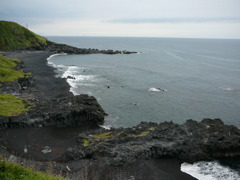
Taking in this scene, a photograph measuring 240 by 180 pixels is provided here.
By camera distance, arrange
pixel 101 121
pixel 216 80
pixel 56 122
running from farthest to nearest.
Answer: pixel 216 80 → pixel 101 121 → pixel 56 122

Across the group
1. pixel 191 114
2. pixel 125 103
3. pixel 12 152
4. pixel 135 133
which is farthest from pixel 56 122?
pixel 191 114

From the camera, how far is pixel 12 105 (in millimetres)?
54375

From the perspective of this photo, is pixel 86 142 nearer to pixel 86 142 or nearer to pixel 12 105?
pixel 86 142

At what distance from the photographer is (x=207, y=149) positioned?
4125cm

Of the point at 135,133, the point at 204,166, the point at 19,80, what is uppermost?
the point at 19,80

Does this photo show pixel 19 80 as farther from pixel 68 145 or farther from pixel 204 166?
pixel 204 166

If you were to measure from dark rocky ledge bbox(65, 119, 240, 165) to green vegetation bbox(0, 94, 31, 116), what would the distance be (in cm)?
1631

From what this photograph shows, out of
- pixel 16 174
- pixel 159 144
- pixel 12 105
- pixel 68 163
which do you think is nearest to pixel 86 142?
pixel 68 163

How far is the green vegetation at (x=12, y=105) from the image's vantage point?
50.5 meters

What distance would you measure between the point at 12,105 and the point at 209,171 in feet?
139

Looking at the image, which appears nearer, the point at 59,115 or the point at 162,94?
the point at 59,115

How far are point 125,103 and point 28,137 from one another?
33241 millimetres

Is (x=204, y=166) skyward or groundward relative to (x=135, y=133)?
groundward

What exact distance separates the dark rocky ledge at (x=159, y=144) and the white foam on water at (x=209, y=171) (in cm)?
136
